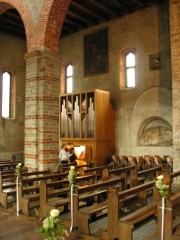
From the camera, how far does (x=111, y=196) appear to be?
179 inches

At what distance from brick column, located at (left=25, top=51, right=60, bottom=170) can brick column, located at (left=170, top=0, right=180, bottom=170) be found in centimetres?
386

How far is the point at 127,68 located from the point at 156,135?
11.6 feet

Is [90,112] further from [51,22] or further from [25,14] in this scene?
[25,14]

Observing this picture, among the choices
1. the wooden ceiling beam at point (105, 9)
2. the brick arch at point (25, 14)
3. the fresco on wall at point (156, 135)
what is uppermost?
the wooden ceiling beam at point (105, 9)

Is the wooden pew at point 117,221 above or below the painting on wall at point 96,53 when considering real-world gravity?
below

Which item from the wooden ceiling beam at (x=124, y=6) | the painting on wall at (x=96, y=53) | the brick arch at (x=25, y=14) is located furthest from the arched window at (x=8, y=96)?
the wooden ceiling beam at (x=124, y=6)

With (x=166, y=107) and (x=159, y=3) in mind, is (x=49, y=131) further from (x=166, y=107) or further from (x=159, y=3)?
(x=159, y=3)

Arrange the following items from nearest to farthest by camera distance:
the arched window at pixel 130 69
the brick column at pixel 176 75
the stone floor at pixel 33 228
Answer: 1. the stone floor at pixel 33 228
2. the brick column at pixel 176 75
3. the arched window at pixel 130 69

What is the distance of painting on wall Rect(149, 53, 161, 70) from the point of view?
40.8 ft

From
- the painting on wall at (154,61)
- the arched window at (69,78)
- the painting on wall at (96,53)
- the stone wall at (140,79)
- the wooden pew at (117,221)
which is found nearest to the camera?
the wooden pew at (117,221)

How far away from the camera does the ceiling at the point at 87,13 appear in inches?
503

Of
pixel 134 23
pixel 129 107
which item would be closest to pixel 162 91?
pixel 129 107

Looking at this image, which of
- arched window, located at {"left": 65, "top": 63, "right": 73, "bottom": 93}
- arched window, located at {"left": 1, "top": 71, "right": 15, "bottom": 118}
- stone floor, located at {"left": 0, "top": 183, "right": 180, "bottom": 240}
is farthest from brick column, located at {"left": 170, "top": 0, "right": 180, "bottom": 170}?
arched window, located at {"left": 1, "top": 71, "right": 15, "bottom": 118}

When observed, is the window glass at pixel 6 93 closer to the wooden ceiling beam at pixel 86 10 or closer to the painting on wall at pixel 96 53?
the painting on wall at pixel 96 53
